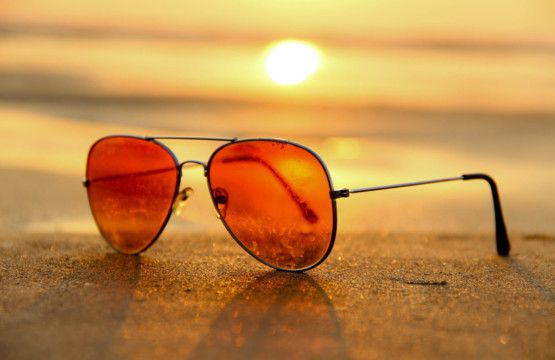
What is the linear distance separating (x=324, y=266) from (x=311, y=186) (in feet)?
1.42

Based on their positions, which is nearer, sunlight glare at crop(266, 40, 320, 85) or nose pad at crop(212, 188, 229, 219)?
nose pad at crop(212, 188, 229, 219)

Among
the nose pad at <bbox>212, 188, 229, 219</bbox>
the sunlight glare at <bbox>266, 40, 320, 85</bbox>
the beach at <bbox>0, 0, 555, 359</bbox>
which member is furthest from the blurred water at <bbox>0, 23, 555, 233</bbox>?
the nose pad at <bbox>212, 188, 229, 219</bbox>

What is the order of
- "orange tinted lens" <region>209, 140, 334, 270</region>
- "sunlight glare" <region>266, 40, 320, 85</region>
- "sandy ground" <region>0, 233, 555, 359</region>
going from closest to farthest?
"sandy ground" <region>0, 233, 555, 359</region>, "orange tinted lens" <region>209, 140, 334, 270</region>, "sunlight glare" <region>266, 40, 320, 85</region>

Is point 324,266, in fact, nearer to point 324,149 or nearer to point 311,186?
point 311,186

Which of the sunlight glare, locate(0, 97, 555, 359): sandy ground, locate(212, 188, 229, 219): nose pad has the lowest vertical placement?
locate(0, 97, 555, 359): sandy ground

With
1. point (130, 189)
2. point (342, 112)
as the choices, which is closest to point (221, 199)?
point (130, 189)

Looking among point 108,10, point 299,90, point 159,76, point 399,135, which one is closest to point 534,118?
point 399,135

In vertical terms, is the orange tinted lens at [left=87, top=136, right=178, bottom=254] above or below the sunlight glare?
below

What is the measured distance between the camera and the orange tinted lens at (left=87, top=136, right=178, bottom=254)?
2.12 meters

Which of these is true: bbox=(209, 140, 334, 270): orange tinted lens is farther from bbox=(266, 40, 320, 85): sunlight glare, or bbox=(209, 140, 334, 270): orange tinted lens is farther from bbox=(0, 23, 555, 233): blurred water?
bbox=(266, 40, 320, 85): sunlight glare

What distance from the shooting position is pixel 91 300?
1676 millimetres

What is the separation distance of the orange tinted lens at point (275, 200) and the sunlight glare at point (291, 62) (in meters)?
8.12

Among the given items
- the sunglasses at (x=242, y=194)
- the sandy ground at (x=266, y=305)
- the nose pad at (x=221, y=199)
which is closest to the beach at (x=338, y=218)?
the sandy ground at (x=266, y=305)

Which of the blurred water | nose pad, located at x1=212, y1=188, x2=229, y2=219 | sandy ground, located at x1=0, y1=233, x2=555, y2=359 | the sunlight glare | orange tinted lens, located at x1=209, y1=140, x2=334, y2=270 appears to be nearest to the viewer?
sandy ground, located at x1=0, y1=233, x2=555, y2=359
